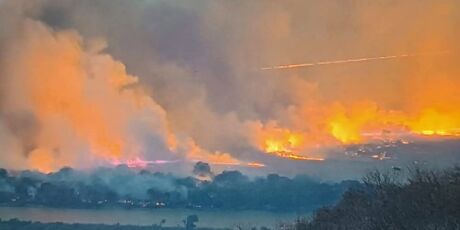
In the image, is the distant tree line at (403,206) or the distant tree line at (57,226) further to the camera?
the distant tree line at (57,226)

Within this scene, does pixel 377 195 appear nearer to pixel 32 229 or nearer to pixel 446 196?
pixel 446 196

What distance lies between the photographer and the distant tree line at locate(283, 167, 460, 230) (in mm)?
23312

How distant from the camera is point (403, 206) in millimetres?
24688

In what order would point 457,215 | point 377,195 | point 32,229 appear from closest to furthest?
point 457,215
point 377,195
point 32,229

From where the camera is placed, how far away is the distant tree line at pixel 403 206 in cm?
2331

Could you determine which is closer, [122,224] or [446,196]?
[446,196]

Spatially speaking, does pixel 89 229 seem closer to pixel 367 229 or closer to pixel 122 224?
pixel 122 224

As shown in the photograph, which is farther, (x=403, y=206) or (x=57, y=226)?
(x=57, y=226)

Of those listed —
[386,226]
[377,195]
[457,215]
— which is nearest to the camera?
[457,215]

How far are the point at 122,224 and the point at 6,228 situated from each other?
5395mm

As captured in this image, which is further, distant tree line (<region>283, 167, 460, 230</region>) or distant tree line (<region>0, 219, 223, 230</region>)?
distant tree line (<region>0, 219, 223, 230</region>)

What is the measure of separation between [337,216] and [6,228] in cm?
1646

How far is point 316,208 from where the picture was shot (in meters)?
36.4

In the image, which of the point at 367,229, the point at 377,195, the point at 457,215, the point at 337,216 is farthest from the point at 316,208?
the point at 457,215
